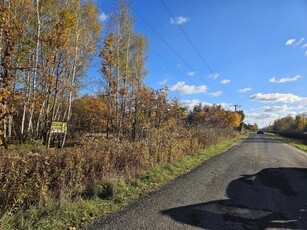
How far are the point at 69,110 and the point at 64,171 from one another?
16194mm

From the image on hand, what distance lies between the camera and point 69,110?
861 inches

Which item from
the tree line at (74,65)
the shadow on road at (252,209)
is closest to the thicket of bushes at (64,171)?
the shadow on road at (252,209)

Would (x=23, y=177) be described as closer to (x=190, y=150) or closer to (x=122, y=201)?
(x=122, y=201)

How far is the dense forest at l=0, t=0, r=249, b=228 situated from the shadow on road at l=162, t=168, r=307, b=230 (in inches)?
114

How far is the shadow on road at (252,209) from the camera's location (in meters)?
5.16

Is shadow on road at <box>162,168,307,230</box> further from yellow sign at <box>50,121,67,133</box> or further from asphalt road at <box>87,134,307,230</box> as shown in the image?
yellow sign at <box>50,121,67,133</box>

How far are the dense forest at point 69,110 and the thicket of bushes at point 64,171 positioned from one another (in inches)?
0.9

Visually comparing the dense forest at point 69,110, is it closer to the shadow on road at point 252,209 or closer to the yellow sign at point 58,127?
the yellow sign at point 58,127

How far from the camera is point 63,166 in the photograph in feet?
22.1

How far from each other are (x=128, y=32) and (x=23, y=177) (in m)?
19.5

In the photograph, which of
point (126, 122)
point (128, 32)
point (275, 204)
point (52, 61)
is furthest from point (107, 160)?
point (128, 32)

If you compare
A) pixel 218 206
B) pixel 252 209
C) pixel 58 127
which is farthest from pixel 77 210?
pixel 58 127

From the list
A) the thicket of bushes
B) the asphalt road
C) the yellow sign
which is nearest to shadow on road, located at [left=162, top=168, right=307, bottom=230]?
the asphalt road

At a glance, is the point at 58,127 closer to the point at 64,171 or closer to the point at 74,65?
the point at 74,65
